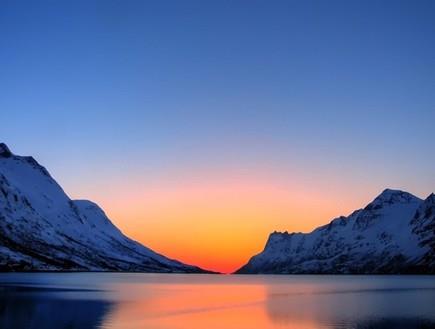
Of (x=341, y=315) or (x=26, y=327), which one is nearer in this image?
(x=26, y=327)

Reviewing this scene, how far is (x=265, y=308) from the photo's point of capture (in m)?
89.2

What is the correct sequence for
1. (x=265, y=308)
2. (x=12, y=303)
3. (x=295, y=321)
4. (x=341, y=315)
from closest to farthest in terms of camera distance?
(x=295, y=321) < (x=341, y=315) < (x=12, y=303) < (x=265, y=308)

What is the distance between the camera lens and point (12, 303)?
81250 millimetres

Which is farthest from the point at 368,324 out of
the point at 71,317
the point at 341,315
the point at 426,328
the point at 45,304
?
the point at 45,304

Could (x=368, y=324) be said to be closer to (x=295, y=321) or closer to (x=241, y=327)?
(x=295, y=321)

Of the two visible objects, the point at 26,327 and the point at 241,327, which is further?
the point at 241,327

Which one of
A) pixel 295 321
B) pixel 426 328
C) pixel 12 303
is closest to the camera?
pixel 426 328

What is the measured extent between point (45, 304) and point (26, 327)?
29.6 meters

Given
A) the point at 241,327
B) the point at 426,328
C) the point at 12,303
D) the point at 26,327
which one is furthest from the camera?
the point at 12,303

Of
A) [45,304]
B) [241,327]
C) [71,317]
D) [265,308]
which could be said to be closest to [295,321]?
[241,327]

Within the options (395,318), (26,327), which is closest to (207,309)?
(395,318)

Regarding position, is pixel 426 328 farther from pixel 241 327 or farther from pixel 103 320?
pixel 103 320

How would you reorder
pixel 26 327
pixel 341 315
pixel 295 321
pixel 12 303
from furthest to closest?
pixel 12 303, pixel 341 315, pixel 295 321, pixel 26 327

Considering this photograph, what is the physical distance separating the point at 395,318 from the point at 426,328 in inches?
461
